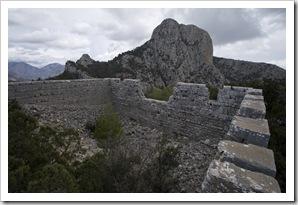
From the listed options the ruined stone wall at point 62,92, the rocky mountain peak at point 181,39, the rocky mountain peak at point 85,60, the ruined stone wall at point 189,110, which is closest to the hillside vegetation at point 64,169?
the ruined stone wall at point 189,110

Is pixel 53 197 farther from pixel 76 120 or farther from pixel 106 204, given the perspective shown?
pixel 76 120

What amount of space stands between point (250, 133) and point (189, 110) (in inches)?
209

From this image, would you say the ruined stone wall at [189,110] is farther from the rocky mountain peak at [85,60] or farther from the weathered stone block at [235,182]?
the rocky mountain peak at [85,60]

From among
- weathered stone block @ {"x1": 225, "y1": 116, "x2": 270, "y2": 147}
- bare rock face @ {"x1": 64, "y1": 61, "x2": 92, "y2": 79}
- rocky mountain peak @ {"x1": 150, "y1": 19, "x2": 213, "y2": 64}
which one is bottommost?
weathered stone block @ {"x1": 225, "y1": 116, "x2": 270, "y2": 147}

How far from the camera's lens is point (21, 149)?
4090mm

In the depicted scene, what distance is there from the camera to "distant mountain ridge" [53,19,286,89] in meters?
38.8

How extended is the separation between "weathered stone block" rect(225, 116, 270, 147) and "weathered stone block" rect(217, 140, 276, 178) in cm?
32

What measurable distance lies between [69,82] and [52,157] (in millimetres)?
6249

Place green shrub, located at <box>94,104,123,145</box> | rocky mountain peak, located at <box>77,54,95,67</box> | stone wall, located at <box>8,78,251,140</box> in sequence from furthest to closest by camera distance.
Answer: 1. rocky mountain peak, located at <box>77,54,95,67</box>
2. green shrub, located at <box>94,104,123,145</box>
3. stone wall, located at <box>8,78,251,140</box>

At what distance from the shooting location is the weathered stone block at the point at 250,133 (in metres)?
3.35

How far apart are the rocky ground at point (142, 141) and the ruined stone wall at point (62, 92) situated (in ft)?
1.04

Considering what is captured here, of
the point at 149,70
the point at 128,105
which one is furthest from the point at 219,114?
the point at 149,70

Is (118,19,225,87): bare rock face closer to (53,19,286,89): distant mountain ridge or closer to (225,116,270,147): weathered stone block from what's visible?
(53,19,286,89): distant mountain ridge

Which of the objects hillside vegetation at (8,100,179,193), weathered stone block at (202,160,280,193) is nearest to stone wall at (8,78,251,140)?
hillside vegetation at (8,100,179,193)
